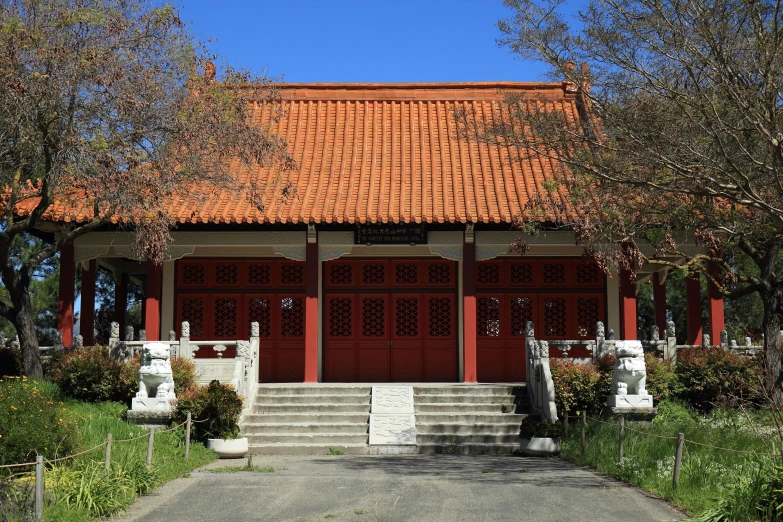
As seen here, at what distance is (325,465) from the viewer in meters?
13.0

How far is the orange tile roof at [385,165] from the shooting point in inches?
696

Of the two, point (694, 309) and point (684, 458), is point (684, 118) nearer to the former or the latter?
point (684, 458)

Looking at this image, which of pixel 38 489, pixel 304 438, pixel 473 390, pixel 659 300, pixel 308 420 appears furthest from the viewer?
pixel 659 300

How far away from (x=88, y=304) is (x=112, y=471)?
400 inches

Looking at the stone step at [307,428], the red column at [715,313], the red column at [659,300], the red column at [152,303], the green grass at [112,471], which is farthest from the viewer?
the red column at [659,300]

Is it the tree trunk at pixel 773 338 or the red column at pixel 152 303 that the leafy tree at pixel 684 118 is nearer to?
the tree trunk at pixel 773 338

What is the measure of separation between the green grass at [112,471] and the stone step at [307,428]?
1730 mm

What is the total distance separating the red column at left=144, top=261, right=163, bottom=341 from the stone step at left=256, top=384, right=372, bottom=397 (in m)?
2.68

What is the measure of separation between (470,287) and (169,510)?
9632 millimetres

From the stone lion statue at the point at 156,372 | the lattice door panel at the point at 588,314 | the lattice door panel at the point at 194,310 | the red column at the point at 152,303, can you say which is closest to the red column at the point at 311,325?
the red column at the point at 152,303

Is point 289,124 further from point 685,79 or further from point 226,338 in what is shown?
point 685,79

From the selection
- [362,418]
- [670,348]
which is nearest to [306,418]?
[362,418]

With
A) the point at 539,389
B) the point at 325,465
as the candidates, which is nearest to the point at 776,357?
the point at 539,389

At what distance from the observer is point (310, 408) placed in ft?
52.7
